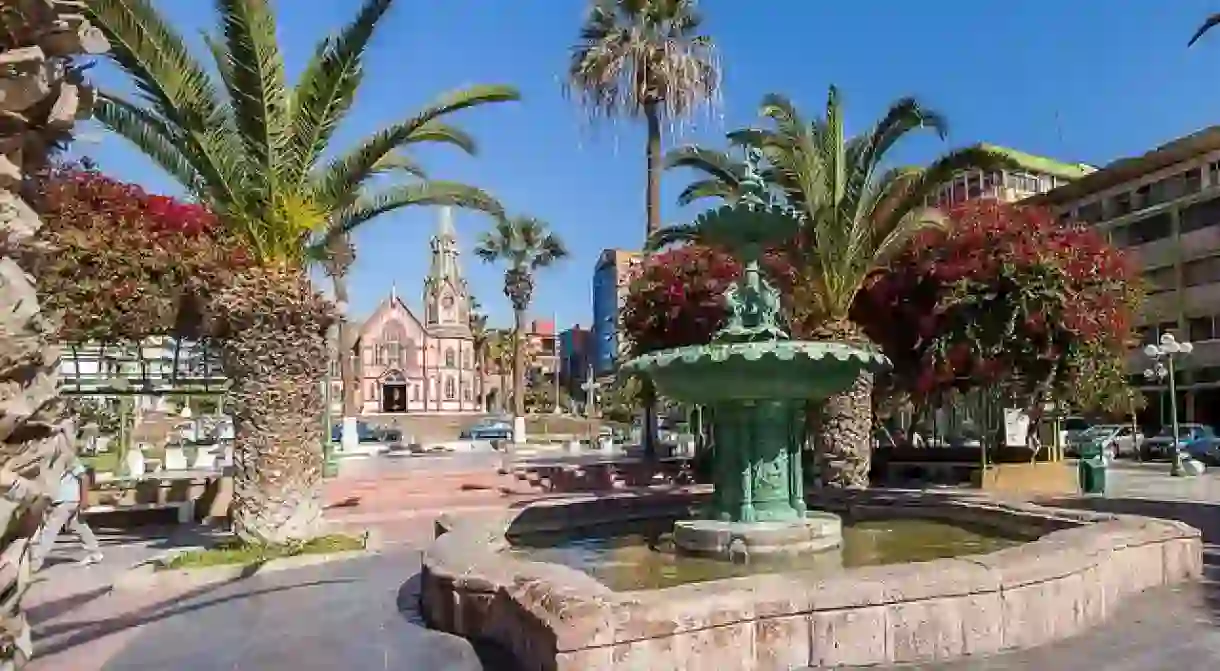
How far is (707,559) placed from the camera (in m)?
9.40

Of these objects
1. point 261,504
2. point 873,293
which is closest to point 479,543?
point 261,504

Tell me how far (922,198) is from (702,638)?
1200 centimetres

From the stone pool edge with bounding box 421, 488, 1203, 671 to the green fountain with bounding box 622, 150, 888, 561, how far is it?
2497 mm

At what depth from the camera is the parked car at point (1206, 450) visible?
3316 centimetres

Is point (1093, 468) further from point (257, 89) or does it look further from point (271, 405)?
point (257, 89)

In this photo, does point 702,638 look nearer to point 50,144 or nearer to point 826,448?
point 50,144

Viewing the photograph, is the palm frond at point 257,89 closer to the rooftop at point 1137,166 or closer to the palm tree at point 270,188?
the palm tree at point 270,188

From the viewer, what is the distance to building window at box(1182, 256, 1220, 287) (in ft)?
143

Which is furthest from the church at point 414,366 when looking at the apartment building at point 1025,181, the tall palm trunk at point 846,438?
the tall palm trunk at point 846,438

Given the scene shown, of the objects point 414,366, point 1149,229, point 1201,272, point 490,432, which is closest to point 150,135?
point 490,432

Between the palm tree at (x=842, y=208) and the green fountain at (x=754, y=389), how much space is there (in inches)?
208

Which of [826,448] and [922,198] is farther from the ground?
[922,198]

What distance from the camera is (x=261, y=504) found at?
11.6 meters

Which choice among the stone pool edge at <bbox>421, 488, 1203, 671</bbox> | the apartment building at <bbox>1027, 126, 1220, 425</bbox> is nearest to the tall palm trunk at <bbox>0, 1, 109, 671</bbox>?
the stone pool edge at <bbox>421, 488, 1203, 671</bbox>
